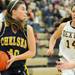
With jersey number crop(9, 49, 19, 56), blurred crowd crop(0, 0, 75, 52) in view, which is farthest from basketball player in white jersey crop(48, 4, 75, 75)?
blurred crowd crop(0, 0, 75, 52)

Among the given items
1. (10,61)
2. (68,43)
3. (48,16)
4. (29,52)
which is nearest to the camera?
(10,61)

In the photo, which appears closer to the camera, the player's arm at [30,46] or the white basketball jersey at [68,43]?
the player's arm at [30,46]

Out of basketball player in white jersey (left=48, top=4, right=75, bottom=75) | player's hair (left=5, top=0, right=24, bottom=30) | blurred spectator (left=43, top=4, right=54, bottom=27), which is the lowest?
blurred spectator (left=43, top=4, right=54, bottom=27)

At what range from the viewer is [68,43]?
20.0ft

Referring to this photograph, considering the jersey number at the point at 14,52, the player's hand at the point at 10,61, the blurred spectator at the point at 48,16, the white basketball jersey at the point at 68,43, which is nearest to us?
the player's hand at the point at 10,61

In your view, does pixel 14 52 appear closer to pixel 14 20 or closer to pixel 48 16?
pixel 14 20

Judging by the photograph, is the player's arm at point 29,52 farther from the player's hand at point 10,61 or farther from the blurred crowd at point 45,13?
the blurred crowd at point 45,13

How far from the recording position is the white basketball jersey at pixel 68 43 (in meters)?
6.07

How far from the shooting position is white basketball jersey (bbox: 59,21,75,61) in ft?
19.9

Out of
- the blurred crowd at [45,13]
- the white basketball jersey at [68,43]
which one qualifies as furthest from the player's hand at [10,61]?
the blurred crowd at [45,13]

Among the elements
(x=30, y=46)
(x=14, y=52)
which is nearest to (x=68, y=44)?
(x=30, y=46)

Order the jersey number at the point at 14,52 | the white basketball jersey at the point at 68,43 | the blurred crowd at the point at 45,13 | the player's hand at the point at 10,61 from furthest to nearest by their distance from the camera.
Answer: the blurred crowd at the point at 45,13
the white basketball jersey at the point at 68,43
the jersey number at the point at 14,52
the player's hand at the point at 10,61

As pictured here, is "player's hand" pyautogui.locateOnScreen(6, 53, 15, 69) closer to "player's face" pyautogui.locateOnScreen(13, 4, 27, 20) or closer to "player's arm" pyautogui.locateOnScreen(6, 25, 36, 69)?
"player's arm" pyautogui.locateOnScreen(6, 25, 36, 69)

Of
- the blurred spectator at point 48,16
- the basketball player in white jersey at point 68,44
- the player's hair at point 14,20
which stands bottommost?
the blurred spectator at point 48,16
